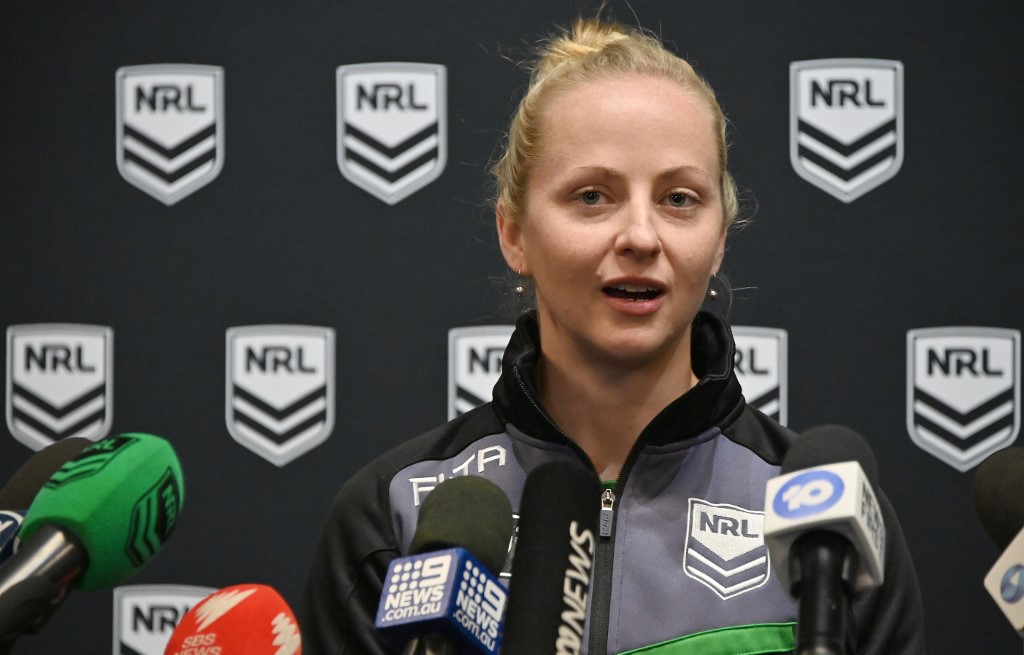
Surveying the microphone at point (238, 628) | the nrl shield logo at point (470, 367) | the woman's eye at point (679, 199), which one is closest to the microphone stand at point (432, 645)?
the microphone at point (238, 628)

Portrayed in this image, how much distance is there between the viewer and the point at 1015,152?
172cm

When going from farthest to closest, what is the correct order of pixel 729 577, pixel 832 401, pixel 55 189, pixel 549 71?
pixel 55 189 → pixel 832 401 → pixel 549 71 → pixel 729 577

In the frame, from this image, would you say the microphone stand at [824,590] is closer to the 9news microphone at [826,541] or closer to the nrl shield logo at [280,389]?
the 9news microphone at [826,541]

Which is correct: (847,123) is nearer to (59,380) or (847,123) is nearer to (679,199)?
(679,199)

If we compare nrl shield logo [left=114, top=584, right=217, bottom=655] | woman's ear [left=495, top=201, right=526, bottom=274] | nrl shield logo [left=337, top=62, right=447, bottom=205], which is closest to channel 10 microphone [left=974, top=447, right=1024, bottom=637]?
woman's ear [left=495, top=201, right=526, bottom=274]

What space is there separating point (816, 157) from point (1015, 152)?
0.96ft

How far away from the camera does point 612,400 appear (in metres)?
1.18

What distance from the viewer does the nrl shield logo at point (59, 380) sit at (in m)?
1.80

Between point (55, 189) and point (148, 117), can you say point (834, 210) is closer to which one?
point (148, 117)

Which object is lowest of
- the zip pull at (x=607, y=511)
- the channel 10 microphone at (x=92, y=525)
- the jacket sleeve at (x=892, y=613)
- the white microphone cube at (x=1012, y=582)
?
the jacket sleeve at (x=892, y=613)

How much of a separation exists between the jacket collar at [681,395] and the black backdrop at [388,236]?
0.52 metres

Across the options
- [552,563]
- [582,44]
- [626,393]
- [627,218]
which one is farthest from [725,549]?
[582,44]

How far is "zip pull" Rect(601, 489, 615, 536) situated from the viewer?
1.10m

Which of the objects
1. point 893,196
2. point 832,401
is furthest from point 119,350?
point 893,196
